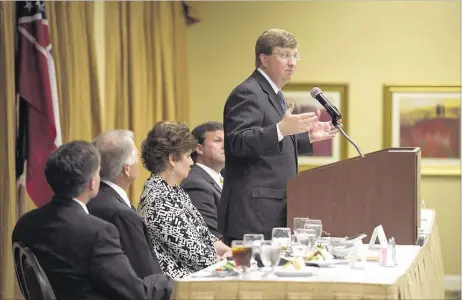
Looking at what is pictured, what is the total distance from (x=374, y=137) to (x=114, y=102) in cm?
227

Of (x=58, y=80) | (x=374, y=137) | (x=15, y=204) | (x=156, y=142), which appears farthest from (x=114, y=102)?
(x=156, y=142)

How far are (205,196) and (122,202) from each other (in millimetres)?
1340

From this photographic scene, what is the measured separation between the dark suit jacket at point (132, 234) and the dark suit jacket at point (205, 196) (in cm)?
136

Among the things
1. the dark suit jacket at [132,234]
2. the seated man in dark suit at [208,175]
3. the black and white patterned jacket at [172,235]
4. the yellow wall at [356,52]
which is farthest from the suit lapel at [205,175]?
the yellow wall at [356,52]

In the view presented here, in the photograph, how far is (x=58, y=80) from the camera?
576 centimetres

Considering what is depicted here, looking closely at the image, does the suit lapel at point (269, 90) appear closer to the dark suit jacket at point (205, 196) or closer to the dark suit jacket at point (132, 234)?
the dark suit jacket at point (205, 196)

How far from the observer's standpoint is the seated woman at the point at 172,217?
3.36 meters

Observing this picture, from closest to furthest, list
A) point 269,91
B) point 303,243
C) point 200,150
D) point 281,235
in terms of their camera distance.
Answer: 1. point 303,243
2. point 281,235
3. point 269,91
4. point 200,150

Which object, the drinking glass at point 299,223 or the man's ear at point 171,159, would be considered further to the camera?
the man's ear at point 171,159

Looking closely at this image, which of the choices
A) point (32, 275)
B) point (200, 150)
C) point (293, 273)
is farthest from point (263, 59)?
point (32, 275)

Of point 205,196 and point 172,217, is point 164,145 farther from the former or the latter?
point 205,196

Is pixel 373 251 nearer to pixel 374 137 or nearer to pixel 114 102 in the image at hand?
pixel 114 102

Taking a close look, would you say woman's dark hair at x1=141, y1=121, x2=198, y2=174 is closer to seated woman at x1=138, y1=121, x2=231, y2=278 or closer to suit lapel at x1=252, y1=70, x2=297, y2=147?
seated woman at x1=138, y1=121, x2=231, y2=278

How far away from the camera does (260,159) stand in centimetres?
372
